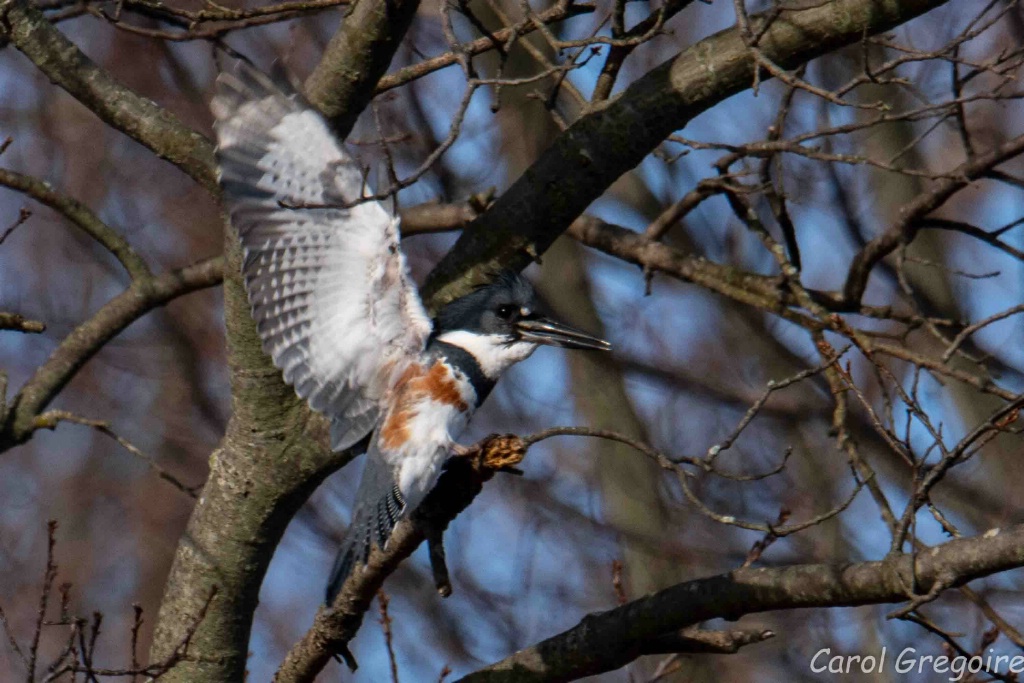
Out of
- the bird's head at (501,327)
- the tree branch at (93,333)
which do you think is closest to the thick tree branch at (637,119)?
the bird's head at (501,327)

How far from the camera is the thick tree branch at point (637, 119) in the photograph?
295cm

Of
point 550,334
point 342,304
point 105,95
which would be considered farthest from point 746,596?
point 105,95

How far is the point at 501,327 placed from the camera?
3398 mm

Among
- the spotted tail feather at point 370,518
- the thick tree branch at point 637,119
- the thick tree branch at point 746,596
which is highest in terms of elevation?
the thick tree branch at point 637,119

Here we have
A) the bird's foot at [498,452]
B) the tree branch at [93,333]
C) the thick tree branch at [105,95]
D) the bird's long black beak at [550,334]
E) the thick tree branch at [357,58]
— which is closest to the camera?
the bird's foot at [498,452]

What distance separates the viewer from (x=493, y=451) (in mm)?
2742

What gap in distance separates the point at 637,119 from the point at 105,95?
1.39 metres

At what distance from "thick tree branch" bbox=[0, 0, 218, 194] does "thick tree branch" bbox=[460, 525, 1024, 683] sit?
1.47 meters

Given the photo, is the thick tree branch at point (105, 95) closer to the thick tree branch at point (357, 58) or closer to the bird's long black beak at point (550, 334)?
the thick tree branch at point (357, 58)

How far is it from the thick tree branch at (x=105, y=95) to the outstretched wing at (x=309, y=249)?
13 cm

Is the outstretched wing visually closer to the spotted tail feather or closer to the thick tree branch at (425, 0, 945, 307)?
the spotted tail feather

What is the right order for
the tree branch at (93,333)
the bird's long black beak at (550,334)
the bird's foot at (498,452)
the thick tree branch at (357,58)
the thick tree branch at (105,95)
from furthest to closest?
the bird's long black beak at (550,334) < the tree branch at (93,333) < the thick tree branch at (105,95) < the thick tree branch at (357,58) < the bird's foot at (498,452)

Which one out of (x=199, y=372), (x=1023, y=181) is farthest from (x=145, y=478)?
(x=1023, y=181)

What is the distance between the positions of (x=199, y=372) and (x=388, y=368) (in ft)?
11.5
